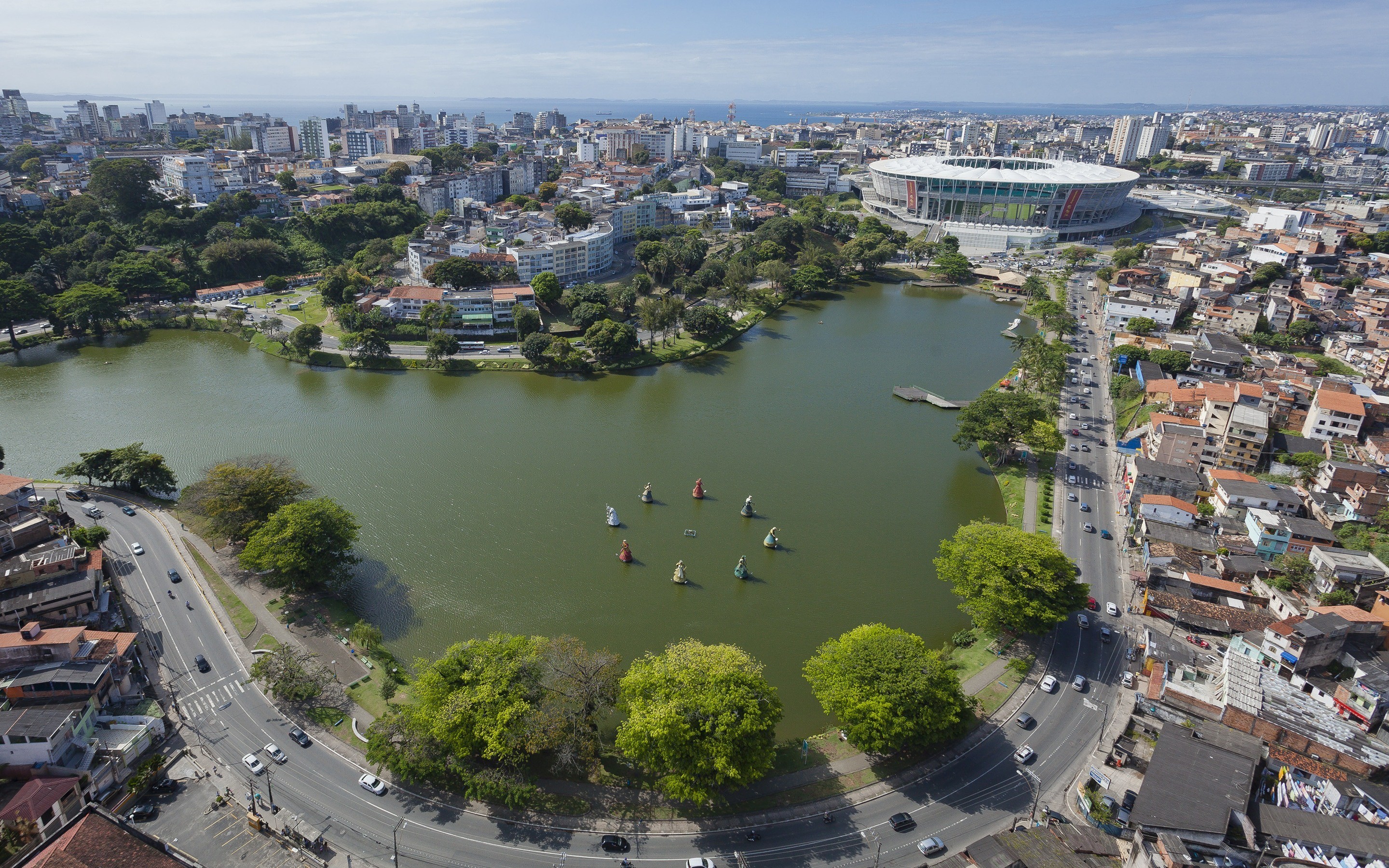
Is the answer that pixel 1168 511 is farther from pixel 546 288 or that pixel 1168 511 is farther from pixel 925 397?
pixel 546 288

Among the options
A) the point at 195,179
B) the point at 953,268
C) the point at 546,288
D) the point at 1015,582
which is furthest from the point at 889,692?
the point at 195,179

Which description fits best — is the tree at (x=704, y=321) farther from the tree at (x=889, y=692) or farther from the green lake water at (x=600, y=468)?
the tree at (x=889, y=692)

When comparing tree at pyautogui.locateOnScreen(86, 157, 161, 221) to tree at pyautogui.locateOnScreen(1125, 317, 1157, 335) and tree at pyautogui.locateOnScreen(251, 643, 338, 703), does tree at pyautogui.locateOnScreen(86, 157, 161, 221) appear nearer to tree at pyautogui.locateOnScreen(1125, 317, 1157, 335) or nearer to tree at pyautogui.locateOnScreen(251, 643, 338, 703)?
tree at pyautogui.locateOnScreen(251, 643, 338, 703)

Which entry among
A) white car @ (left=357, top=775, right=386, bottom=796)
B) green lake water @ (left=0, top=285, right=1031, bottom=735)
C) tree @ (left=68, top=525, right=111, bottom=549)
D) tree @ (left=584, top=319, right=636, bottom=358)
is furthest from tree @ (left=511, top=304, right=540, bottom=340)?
white car @ (left=357, top=775, right=386, bottom=796)

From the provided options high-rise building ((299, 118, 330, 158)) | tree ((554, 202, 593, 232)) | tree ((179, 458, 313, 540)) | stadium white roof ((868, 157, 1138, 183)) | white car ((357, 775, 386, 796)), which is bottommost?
white car ((357, 775, 386, 796))

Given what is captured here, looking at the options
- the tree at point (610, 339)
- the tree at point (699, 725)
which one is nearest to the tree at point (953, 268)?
the tree at point (610, 339)

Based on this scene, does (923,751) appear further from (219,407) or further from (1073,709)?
(219,407)

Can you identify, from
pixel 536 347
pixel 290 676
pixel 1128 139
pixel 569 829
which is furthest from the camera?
pixel 1128 139

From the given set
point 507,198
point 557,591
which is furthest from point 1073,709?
point 507,198
